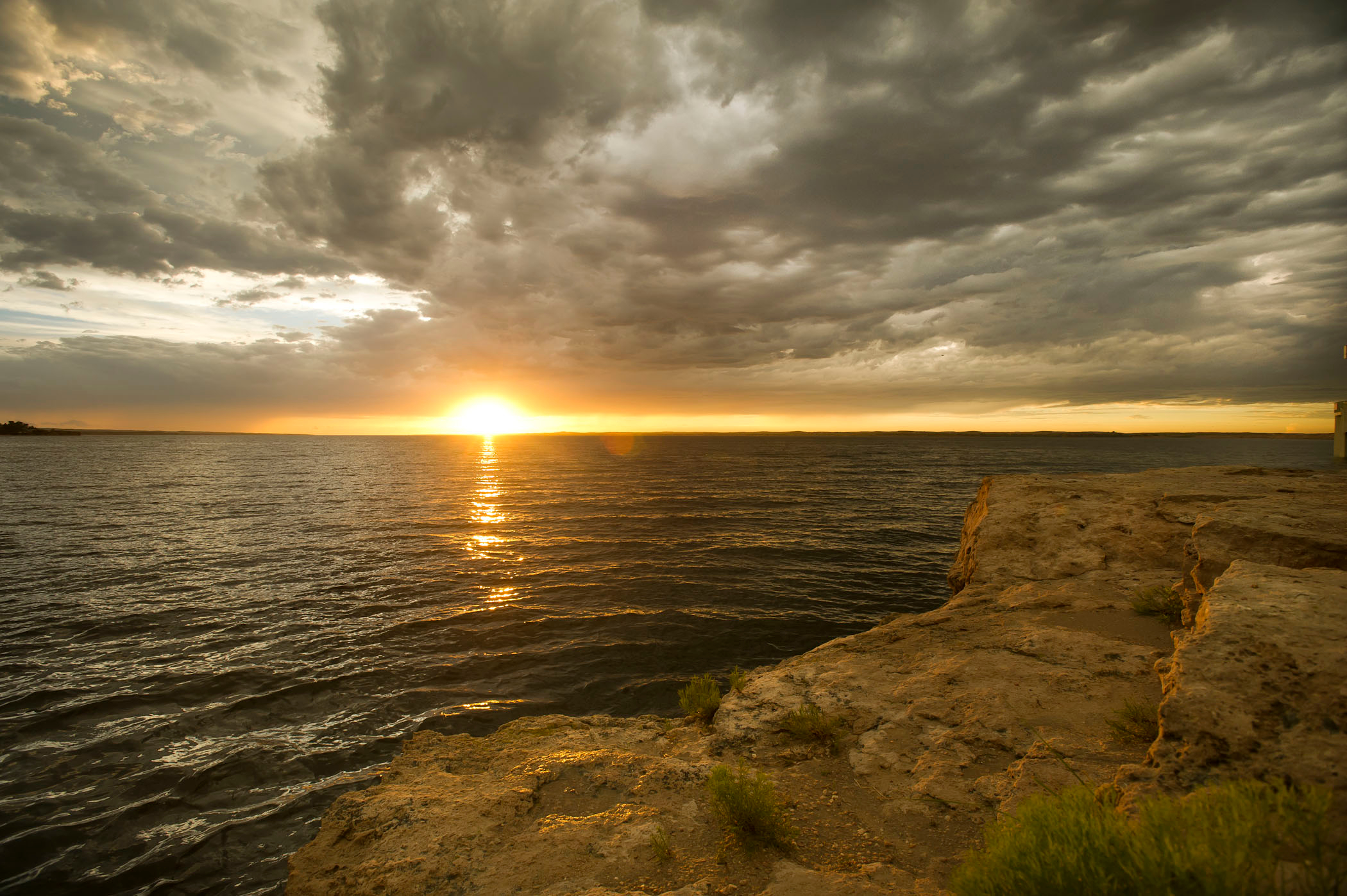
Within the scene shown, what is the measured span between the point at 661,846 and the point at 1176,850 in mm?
3909

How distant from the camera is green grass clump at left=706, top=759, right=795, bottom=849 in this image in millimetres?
4926

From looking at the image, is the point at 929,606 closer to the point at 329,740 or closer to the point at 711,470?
the point at 329,740

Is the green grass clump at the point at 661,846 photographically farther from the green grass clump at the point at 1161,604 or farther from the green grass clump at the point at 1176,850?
the green grass clump at the point at 1161,604

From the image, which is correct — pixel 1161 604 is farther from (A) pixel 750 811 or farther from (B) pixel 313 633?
(B) pixel 313 633

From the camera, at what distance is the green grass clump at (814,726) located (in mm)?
6625

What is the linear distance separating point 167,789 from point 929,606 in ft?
59.9

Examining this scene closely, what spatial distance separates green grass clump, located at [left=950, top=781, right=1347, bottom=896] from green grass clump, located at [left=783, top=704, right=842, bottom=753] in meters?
3.40

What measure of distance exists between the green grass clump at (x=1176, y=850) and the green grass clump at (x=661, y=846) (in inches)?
105

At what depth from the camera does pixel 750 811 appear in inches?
197

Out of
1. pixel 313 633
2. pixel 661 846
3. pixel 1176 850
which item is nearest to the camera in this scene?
pixel 1176 850

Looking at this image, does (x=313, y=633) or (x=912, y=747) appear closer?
(x=912, y=747)

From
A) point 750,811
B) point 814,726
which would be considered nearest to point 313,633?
point 814,726

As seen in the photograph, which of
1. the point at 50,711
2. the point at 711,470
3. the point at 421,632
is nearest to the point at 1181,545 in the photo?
the point at 421,632

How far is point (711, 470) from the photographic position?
6944cm
